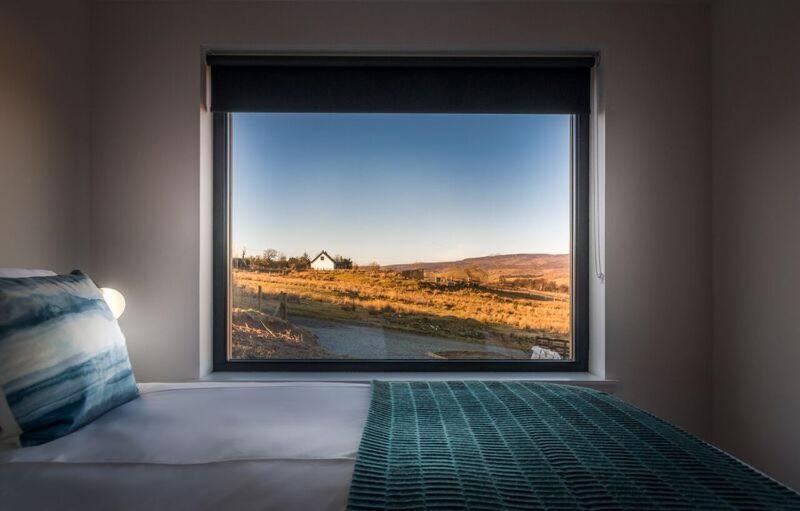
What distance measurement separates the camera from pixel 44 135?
2.14 meters

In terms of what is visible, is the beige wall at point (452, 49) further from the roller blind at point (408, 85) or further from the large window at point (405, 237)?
the large window at point (405, 237)

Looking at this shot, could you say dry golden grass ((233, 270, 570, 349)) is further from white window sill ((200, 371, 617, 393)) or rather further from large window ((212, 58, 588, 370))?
white window sill ((200, 371, 617, 393))

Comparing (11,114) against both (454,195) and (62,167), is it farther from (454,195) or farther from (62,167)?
(454,195)

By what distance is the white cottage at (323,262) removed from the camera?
106 inches

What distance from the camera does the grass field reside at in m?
2.70

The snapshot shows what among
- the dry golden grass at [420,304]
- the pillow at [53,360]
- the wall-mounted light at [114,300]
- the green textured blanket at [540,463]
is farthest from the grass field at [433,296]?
the pillow at [53,360]

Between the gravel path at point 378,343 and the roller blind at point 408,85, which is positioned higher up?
the roller blind at point 408,85

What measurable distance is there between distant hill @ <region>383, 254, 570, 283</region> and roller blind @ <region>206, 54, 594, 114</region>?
770 millimetres

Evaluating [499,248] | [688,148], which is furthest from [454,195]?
[688,148]

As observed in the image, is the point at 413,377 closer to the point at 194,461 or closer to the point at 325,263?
the point at 325,263

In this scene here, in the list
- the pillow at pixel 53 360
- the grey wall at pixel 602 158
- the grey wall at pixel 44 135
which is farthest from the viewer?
the grey wall at pixel 602 158

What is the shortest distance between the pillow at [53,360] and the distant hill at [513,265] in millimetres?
1523

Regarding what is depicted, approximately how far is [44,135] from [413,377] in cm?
202

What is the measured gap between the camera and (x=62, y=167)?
89.4 inches
